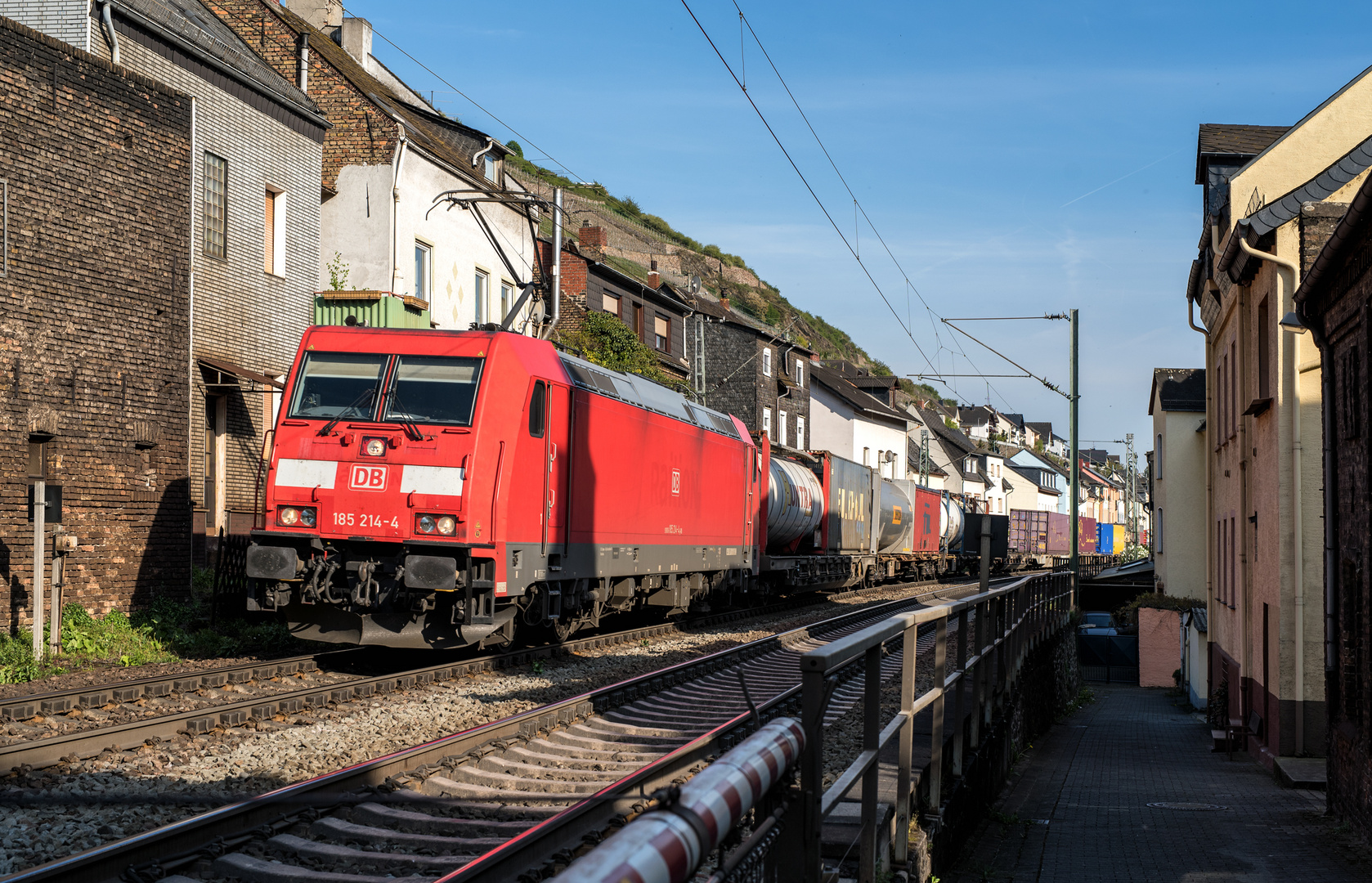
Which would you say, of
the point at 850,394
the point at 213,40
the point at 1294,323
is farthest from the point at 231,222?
the point at 850,394

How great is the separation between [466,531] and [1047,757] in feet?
27.3

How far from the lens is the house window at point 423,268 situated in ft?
82.9

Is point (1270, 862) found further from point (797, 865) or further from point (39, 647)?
point (39, 647)

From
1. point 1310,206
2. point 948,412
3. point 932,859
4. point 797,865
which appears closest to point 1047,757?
point 1310,206

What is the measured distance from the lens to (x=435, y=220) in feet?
84.3

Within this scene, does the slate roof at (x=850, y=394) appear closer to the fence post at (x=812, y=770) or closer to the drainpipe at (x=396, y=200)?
the drainpipe at (x=396, y=200)

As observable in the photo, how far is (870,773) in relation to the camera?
5.07 meters

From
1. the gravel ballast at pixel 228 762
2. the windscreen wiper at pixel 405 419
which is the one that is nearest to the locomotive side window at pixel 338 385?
the windscreen wiper at pixel 405 419

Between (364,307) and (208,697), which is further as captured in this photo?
(364,307)

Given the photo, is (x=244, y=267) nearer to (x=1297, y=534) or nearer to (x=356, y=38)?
(x=356, y=38)

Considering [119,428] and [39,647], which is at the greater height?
[119,428]

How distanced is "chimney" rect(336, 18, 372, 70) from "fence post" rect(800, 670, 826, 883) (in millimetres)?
29346

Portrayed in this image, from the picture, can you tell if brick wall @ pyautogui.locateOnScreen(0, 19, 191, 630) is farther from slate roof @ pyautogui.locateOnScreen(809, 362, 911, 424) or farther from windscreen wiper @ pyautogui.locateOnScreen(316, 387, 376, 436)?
slate roof @ pyautogui.locateOnScreen(809, 362, 911, 424)

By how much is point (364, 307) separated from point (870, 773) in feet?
62.7
